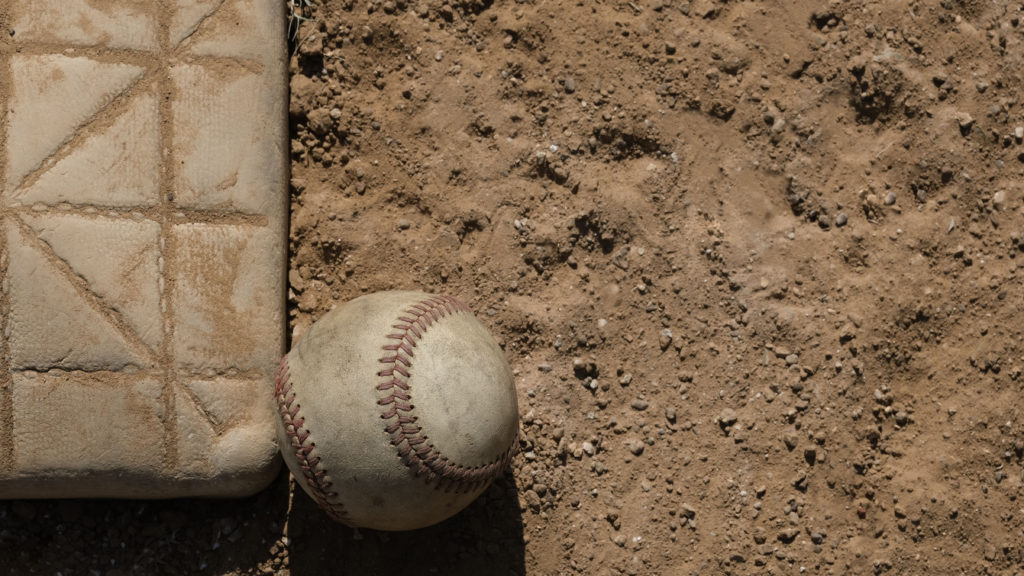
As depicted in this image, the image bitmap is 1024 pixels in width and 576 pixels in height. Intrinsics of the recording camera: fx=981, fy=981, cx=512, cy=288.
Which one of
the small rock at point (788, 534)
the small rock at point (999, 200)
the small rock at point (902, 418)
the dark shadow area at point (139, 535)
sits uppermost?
the small rock at point (999, 200)

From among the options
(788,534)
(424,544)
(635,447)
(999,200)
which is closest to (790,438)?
(788,534)

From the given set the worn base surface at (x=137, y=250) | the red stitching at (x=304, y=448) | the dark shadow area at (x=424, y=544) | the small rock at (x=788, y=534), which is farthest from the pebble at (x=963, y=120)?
the red stitching at (x=304, y=448)

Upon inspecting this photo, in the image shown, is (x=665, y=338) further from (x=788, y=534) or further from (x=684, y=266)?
(x=788, y=534)

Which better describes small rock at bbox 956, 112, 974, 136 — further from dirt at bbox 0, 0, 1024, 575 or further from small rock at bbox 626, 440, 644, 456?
small rock at bbox 626, 440, 644, 456

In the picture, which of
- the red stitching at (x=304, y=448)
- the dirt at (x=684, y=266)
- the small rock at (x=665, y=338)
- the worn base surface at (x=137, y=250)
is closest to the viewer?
the red stitching at (x=304, y=448)

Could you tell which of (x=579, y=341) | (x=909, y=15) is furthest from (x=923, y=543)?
(x=909, y=15)

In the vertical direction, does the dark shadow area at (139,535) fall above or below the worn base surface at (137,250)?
below

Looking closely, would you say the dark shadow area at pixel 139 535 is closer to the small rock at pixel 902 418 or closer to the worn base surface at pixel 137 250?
the worn base surface at pixel 137 250

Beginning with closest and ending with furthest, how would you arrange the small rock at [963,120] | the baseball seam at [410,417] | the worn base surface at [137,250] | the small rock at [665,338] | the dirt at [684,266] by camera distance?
1. the baseball seam at [410,417]
2. the worn base surface at [137,250]
3. the dirt at [684,266]
4. the small rock at [665,338]
5. the small rock at [963,120]
